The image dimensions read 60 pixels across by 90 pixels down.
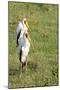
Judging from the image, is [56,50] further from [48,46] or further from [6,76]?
[6,76]

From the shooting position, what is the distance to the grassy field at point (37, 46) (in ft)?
9.04

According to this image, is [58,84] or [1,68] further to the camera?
[58,84]

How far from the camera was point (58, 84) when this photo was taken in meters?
2.91

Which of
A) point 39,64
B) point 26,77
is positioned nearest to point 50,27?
point 39,64

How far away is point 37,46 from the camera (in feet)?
9.33

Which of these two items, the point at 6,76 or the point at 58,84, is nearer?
the point at 6,76

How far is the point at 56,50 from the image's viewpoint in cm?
293

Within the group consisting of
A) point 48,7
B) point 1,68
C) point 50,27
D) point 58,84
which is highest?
point 48,7

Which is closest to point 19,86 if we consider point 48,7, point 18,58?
point 18,58

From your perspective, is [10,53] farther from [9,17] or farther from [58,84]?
[58,84]

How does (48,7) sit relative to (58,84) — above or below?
above

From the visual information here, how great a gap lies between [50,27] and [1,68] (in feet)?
2.26

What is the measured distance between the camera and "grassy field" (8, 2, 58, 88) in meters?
2.75

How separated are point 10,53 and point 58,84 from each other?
24.8 inches
